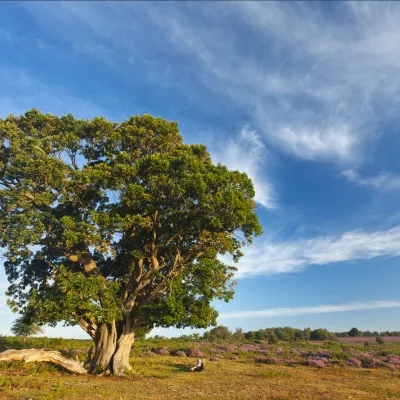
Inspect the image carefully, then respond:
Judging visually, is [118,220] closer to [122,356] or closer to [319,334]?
[122,356]

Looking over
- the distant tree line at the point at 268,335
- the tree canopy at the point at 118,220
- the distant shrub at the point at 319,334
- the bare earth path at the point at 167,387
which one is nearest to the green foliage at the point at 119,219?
the tree canopy at the point at 118,220

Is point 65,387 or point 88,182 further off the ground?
point 88,182

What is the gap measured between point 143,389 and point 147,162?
45.7 ft

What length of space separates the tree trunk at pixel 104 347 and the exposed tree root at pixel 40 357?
1149 millimetres

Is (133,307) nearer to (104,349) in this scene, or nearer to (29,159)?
(104,349)

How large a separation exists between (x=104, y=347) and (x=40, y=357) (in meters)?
4.33

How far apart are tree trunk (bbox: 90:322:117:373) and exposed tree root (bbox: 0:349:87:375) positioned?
1.15 m

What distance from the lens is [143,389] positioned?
17.3 m

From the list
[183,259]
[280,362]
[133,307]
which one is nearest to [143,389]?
[133,307]

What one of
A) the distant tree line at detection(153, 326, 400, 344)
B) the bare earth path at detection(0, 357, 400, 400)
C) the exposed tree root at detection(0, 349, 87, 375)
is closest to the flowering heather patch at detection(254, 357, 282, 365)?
the bare earth path at detection(0, 357, 400, 400)

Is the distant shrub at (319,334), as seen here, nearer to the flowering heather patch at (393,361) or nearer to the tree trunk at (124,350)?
the flowering heather patch at (393,361)

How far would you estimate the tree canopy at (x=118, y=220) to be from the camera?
20.9m

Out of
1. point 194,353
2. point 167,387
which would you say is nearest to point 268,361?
point 194,353

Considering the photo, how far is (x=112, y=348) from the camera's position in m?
23.4
